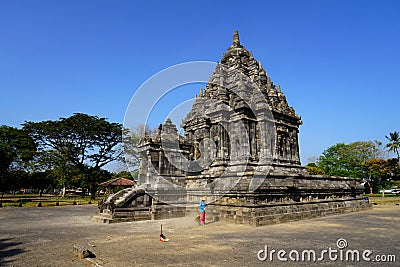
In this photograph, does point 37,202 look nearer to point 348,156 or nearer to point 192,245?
point 192,245

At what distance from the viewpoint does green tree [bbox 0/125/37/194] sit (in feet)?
128

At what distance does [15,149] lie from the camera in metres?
40.2

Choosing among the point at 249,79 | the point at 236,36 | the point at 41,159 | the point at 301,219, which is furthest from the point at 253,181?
the point at 41,159

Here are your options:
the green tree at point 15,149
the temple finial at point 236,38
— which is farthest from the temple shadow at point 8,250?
the green tree at point 15,149

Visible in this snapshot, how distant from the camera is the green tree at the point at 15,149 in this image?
3912 centimetres

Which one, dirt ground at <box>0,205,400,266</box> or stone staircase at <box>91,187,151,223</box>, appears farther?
stone staircase at <box>91,187,151,223</box>

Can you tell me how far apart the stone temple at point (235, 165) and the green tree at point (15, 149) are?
1176 inches

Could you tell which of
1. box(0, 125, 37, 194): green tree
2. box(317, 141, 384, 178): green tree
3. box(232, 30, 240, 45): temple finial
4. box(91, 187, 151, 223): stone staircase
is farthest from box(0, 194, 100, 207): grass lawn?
box(317, 141, 384, 178): green tree

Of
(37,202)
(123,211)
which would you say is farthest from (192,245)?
(37,202)

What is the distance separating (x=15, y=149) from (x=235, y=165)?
38.2 m

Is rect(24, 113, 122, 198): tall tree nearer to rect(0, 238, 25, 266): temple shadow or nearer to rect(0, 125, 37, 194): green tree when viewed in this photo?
rect(0, 125, 37, 194): green tree

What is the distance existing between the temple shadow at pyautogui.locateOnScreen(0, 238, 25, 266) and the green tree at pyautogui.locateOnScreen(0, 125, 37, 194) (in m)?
35.7

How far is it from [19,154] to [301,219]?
4231 cm

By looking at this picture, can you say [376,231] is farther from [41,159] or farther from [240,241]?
[41,159]
